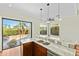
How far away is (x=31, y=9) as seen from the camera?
6.61ft

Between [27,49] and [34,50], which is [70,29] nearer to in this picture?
[34,50]

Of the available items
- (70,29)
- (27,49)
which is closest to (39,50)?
(27,49)

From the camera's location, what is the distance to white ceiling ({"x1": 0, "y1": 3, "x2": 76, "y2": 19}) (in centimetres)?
196

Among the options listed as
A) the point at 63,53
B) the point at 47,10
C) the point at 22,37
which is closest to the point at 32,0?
the point at 47,10

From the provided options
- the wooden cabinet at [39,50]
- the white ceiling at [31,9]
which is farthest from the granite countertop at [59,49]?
the white ceiling at [31,9]

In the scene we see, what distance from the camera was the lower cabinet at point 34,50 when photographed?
6.70 feet

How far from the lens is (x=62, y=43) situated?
1988mm

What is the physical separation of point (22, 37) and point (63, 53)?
0.70 m

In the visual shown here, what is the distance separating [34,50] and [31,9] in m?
0.66

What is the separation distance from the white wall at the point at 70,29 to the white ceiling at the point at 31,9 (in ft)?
0.31

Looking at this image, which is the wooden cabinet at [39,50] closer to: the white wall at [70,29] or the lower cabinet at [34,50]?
the lower cabinet at [34,50]

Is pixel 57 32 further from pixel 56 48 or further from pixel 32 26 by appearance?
pixel 32 26

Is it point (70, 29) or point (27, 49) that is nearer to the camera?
point (70, 29)

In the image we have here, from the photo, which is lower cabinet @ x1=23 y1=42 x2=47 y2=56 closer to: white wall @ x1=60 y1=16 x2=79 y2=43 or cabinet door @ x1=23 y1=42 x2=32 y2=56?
cabinet door @ x1=23 y1=42 x2=32 y2=56
